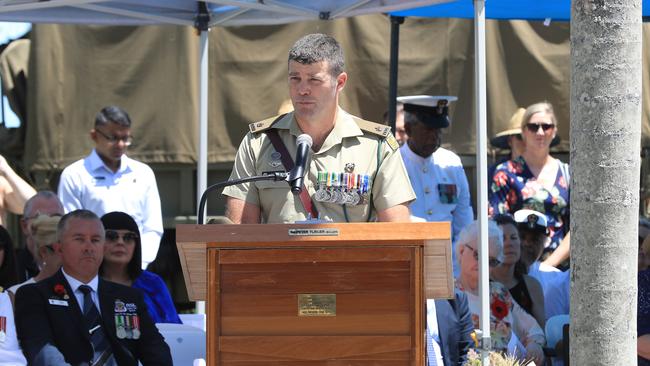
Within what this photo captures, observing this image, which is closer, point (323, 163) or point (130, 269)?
point (323, 163)

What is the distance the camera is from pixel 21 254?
7.32m

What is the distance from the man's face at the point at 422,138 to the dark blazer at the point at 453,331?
1849 millimetres

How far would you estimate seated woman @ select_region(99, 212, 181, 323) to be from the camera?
6539 mm

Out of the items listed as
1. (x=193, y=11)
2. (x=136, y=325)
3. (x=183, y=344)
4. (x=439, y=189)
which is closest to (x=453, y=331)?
(x=183, y=344)

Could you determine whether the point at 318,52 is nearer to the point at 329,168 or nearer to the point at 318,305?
the point at 329,168

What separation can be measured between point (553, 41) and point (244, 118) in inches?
104

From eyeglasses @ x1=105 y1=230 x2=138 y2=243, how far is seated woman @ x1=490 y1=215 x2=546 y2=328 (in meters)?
2.13

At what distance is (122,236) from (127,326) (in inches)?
44.8

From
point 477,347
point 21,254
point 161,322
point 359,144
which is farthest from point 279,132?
point 21,254

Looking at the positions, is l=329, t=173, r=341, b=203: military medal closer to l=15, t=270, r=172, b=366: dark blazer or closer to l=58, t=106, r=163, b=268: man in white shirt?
l=15, t=270, r=172, b=366: dark blazer

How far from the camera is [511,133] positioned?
8773 mm

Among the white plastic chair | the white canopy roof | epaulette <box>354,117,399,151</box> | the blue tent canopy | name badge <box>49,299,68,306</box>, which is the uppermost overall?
the blue tent canopy

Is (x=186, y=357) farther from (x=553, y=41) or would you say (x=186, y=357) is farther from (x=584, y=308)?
(x=553, y=41)

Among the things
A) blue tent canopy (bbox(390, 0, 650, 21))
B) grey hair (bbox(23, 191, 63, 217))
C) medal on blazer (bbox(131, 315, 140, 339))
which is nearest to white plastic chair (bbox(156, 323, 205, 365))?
medal on blazer (bbox(131, 315, 140, 339))
